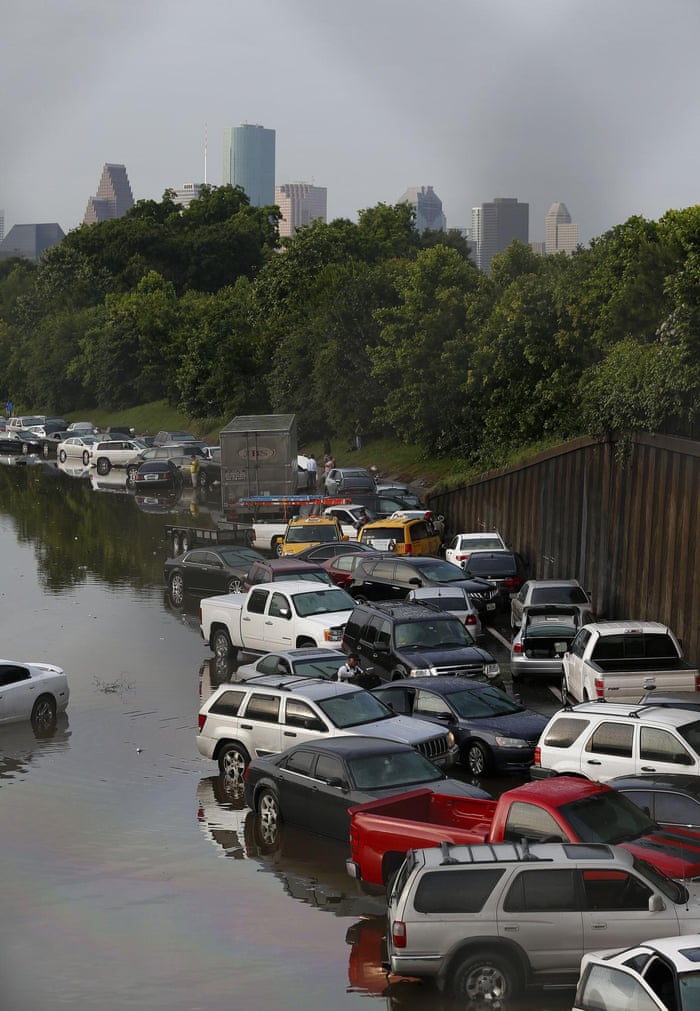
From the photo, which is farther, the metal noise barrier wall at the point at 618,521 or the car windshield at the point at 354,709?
the metal noise barrier wall at the point at 618,521

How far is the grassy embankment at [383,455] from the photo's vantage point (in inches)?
2267

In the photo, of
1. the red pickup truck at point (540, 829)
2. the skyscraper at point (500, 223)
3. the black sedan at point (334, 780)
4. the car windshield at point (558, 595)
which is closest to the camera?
the red pickup truck at point (540, 829)

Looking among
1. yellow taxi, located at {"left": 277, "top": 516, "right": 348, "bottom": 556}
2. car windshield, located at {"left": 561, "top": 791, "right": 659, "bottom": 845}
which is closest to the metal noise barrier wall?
yellow taxi, located at {"left": 277, "top": 516, "right": 348, "bottom": 556}

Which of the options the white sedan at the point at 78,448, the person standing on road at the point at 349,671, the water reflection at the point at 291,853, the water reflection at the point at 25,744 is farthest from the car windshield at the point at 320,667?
the white sedan at the point at 78,448

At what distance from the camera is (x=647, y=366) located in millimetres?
30312

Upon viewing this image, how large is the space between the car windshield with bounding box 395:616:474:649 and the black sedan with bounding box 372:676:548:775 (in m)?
2.55

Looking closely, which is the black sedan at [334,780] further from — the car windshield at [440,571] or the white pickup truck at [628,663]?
the car windshield at [440,571]

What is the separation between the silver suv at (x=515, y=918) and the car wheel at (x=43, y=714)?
39.0 feet

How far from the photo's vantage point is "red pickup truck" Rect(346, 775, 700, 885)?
12.9 m

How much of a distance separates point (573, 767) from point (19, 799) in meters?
7.26

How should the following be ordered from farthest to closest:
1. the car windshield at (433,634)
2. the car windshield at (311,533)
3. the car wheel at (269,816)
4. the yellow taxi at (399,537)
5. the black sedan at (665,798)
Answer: the car windshield at (311,533) < the yellow taxi at (399,537) < the car windshield at (433,634) < the car wheel at (269,816) < the black sedan at (665,798)

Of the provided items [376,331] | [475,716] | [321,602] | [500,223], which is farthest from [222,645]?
[500,223]

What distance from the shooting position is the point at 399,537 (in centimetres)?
3766

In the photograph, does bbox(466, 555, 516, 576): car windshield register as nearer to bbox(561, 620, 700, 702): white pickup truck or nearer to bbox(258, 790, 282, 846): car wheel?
bbox(561, 620, 700, 702): white pickup truck
